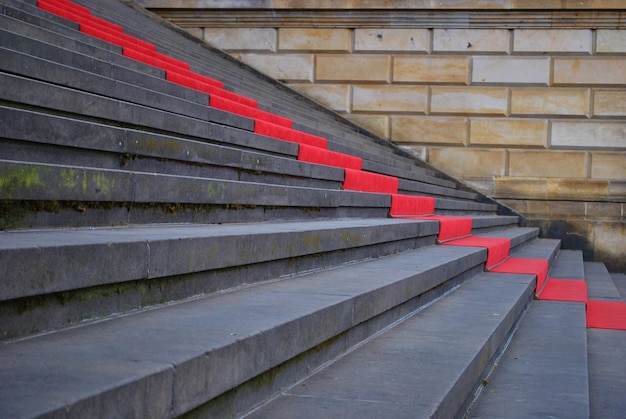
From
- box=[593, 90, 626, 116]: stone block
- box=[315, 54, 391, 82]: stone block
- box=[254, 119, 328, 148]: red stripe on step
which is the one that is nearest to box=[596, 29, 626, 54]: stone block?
box=[593, 90, 626, 116]: stone block

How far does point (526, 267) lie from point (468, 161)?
19.8 feet

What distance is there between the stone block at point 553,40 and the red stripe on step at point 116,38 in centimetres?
603

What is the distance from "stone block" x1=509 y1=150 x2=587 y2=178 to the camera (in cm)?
1236

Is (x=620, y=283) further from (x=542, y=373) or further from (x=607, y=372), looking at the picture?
(x=542, y=373)

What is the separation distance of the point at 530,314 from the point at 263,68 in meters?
8.60

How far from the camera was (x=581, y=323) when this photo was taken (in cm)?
498

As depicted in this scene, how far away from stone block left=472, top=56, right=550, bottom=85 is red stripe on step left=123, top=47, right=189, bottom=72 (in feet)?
17.9

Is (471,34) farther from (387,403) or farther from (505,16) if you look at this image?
(387,403)

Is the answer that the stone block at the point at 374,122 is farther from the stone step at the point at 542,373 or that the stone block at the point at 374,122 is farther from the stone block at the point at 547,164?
the stone step at the point at 542,373

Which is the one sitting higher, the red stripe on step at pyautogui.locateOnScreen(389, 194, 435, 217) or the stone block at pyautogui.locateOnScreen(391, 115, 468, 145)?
the stone block at pyautogui.locateOnScreen(391, 115, 468, 145)

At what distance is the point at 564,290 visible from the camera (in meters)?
6.67

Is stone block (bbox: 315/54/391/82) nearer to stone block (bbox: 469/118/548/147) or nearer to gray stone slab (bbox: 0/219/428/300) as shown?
stone block (bbox: 469/118/548/147)

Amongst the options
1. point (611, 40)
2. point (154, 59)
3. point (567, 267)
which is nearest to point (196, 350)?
point (154, 59)

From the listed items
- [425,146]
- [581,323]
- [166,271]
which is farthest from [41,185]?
[425,146]
